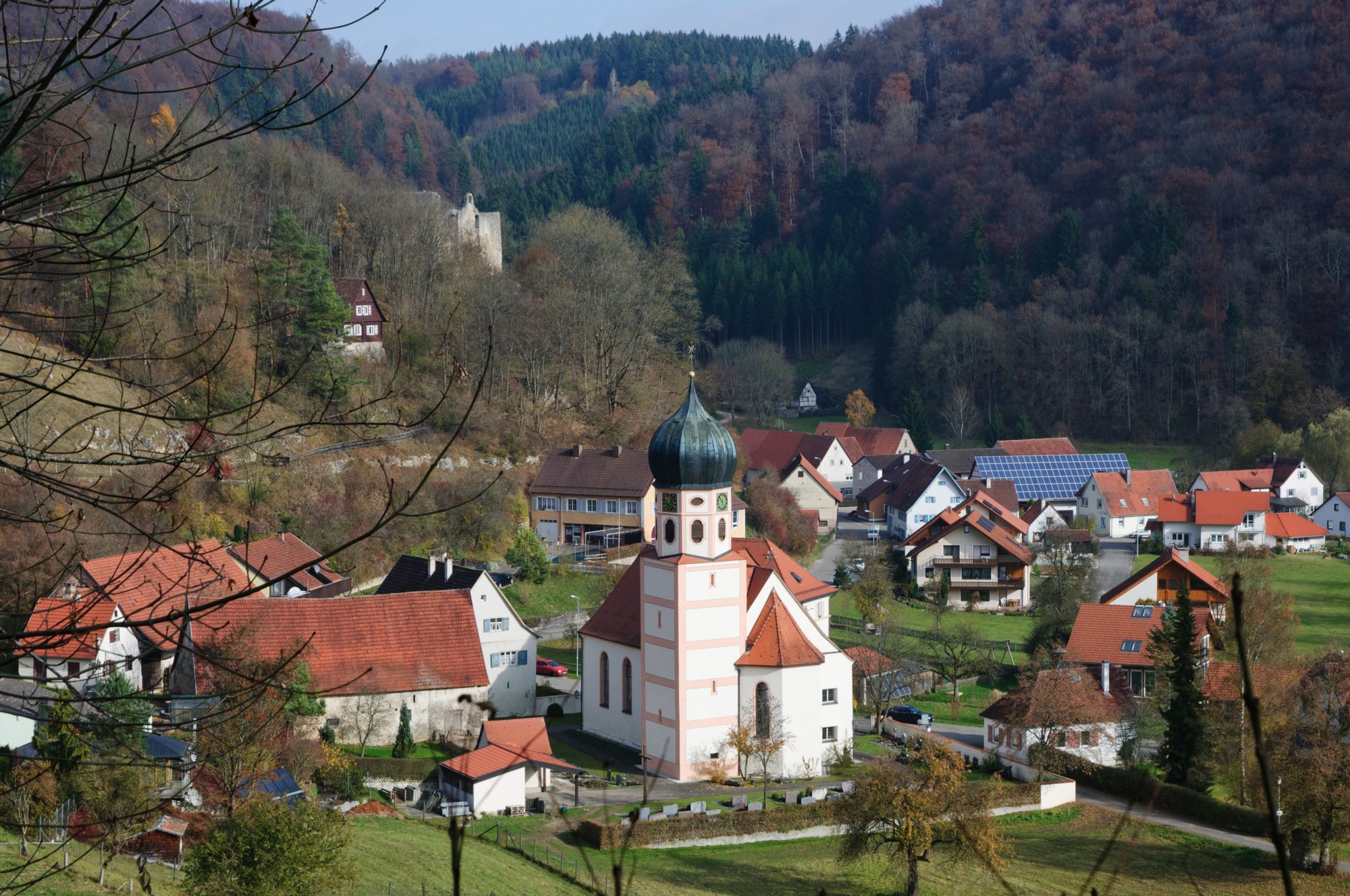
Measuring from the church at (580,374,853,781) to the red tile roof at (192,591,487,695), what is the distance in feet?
14.6

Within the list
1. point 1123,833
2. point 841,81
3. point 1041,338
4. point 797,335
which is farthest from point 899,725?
point 841,81

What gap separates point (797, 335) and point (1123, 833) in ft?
267

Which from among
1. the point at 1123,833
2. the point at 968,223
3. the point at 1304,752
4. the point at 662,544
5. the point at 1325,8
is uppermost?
the point at 1325,8

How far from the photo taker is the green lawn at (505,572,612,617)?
148 feet

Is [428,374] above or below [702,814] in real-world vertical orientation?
above

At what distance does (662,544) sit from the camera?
3347cm

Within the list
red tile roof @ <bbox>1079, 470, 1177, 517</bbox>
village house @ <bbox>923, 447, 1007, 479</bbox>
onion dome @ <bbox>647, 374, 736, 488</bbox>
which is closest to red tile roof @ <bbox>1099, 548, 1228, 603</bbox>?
onion dome @ <bbox>647, 374, 736, 488</bbox>

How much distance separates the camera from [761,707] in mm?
32969

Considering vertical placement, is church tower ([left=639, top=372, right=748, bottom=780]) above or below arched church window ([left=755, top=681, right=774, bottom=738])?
above

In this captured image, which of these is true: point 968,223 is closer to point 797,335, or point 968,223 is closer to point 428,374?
point 797,335

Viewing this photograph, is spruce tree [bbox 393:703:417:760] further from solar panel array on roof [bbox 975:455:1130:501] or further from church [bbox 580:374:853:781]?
solar panel array on roof [bbox 975:455:1130:501]

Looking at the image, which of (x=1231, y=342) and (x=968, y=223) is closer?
(x=1231, y=342)

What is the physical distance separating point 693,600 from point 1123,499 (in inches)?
1587

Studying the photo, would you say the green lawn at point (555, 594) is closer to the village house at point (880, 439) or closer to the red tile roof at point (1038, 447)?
the village house at point (880, 439)
